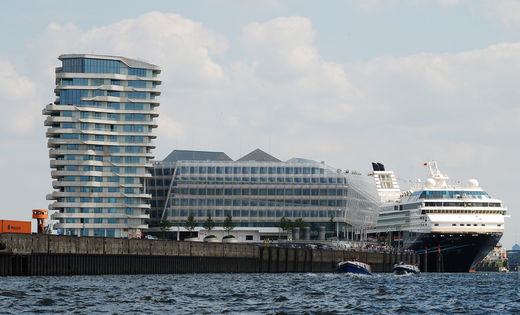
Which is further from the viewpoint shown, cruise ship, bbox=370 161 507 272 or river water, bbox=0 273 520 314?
cruise ship, bbox=370 161 507 272

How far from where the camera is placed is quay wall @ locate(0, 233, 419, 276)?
90.9m

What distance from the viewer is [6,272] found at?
8900 centimetres

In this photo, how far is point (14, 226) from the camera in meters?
101

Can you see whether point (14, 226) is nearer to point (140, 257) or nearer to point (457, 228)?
point (140, 257)

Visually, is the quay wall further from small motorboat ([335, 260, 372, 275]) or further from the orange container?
small motorboat ([335, 260, 372, 275])

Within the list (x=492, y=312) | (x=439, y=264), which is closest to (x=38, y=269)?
(x=492, y=312)

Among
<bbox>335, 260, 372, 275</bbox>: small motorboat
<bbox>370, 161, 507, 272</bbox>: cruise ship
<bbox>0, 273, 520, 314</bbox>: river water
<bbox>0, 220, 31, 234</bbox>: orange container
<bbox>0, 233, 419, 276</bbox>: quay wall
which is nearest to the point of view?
<bbox>0, 273, 520, 314</bbox>: river water

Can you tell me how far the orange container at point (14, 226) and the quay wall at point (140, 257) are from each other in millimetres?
7611

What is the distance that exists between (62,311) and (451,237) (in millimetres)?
143564

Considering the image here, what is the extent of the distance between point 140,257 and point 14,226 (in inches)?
650

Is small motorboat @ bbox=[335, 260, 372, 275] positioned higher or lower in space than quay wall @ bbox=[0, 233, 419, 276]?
lower

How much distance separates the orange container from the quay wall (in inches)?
300

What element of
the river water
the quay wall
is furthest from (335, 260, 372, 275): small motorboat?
the river water

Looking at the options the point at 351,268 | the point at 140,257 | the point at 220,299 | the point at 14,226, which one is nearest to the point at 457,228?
the point at 351,268
